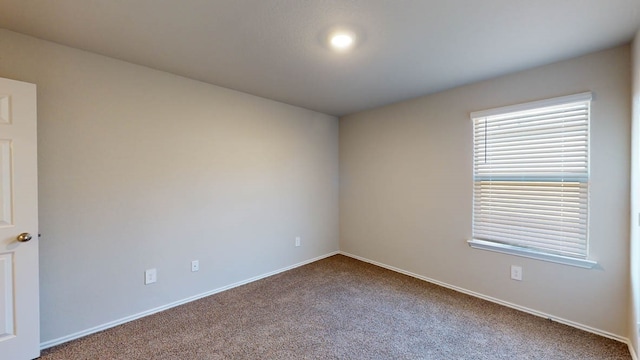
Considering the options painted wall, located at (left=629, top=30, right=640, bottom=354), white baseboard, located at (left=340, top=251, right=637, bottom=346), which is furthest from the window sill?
white baseboard, located at (left=340, top=251, right=637, bottom=346)

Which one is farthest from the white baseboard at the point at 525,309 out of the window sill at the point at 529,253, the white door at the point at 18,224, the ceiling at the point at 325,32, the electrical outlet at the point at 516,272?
→ the white door at the point at 18,224

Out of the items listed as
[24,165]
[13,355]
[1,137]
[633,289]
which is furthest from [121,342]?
[633,289]

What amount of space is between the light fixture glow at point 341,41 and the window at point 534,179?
163 centimetres

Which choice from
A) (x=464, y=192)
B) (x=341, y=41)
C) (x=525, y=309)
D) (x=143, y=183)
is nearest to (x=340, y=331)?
(x=525, y=309)

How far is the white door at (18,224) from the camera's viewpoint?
5.57ft

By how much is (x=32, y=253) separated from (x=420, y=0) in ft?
9.81

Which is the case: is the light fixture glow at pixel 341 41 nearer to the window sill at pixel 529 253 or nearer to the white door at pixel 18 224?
the white door at pixel 18 224

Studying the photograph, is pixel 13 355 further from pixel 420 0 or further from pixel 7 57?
pixel 420 0

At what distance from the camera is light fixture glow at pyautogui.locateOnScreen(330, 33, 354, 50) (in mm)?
1871

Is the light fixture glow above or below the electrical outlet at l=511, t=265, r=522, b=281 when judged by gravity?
above

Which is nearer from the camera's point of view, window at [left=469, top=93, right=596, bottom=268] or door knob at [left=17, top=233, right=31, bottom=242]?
door knob at [left=17, top=233, right=31, bottom=242]

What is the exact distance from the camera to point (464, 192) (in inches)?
113

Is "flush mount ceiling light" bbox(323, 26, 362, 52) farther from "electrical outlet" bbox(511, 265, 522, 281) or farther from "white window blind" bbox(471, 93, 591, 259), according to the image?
"electrical outlet" bbox(511, 265, 522, 281)

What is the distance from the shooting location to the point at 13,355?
172cm
